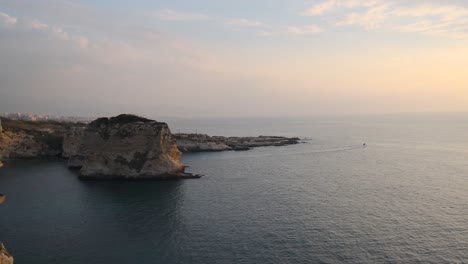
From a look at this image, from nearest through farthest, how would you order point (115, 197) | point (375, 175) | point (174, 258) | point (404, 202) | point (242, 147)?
point (174, 258) < point (404, 202) < point (115, 197) < point (375, 175) < point (242, 147)

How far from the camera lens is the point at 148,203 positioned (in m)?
48.0

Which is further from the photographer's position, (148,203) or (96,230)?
(148,203)

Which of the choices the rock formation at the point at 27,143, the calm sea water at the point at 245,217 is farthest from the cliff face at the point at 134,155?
the rock formation at the point at 27,143

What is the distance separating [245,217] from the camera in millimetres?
40562

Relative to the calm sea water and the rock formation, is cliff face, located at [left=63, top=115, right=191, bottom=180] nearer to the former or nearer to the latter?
the calm sea water

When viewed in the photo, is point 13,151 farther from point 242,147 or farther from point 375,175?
point 375,175

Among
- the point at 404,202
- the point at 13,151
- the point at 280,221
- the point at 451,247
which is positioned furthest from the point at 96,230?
the point at 13,151

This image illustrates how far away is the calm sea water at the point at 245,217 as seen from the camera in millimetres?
30500

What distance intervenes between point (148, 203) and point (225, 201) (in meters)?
10.0

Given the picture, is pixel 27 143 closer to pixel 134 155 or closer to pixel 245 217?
pixel 134 155

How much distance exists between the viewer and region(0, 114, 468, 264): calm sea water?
30500mm

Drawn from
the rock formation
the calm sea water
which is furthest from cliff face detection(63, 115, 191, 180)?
the rock formation

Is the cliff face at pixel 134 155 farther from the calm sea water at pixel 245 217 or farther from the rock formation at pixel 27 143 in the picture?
the rock formation at pixel 27 143

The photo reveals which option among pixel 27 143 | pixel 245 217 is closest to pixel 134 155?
pixel 245 217
